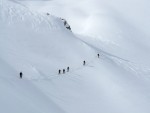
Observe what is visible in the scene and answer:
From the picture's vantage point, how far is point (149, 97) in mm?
49281

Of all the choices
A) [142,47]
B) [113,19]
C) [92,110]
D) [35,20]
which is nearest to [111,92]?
[92,110]

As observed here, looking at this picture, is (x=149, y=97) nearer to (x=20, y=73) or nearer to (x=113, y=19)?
(x=20, y=73)

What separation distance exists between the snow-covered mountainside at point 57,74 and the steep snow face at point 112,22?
2.81ft

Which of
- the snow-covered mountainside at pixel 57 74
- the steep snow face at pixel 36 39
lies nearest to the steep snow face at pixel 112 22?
the snow-covered mountainside at pixel 57 74

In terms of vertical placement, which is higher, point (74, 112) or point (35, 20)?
point (35, 20)

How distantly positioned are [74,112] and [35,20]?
81.1 ft

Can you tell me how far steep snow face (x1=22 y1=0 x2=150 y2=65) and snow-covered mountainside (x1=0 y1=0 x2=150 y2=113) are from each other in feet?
2.81

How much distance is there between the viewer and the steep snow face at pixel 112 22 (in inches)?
3012

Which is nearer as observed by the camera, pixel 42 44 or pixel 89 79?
pixel 89 79

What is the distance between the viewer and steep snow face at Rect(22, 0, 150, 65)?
251ft

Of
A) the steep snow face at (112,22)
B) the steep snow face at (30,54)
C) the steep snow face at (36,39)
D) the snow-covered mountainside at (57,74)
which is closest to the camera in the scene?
the steep snow face at (30,54)

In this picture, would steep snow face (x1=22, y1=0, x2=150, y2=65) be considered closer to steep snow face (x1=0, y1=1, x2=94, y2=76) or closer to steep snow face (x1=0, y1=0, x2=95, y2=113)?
steep snow face (x1=0, y1=1, x2=94, y2=76)

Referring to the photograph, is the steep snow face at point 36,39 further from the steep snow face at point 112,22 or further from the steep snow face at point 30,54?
the steep snow face at point 112,22

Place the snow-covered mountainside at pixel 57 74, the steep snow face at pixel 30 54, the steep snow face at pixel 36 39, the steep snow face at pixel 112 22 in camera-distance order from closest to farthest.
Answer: the steep snow face at pixel 30 54, the snow-covered mountainside at pixel 57 74, the steep snow face at pixel 36 39, the steep snow face at pixel 112 22
